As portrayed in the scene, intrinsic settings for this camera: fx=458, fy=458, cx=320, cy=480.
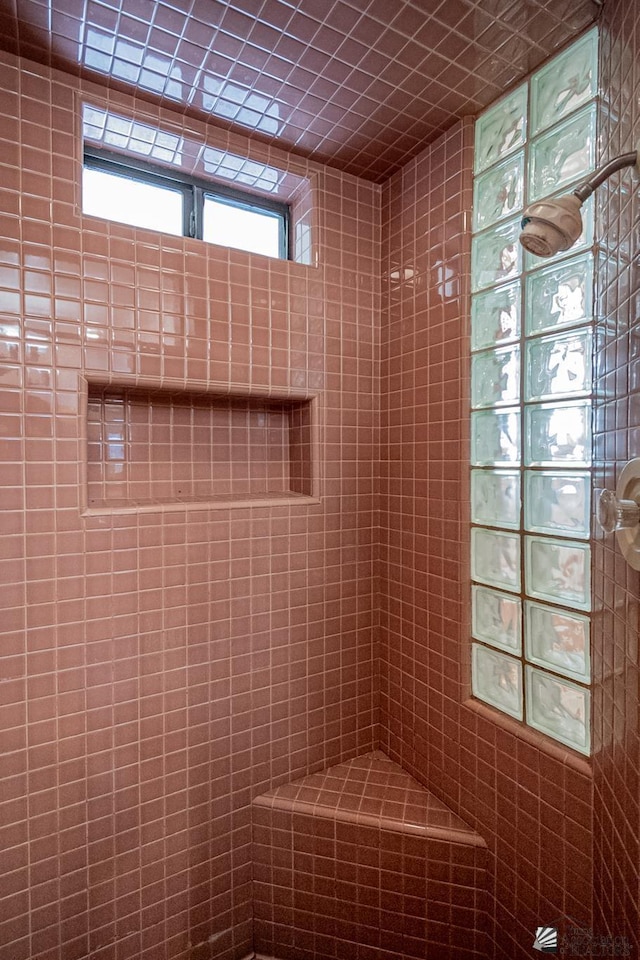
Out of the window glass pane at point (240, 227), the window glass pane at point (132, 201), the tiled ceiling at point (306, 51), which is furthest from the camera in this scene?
the window glass pane at point (240, 227)

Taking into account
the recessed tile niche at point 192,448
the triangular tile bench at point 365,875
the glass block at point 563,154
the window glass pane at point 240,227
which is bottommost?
the triangular tile bench at point 365,875

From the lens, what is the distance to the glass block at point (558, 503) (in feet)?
3.54

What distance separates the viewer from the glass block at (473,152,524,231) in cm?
123

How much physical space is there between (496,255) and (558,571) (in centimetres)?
88

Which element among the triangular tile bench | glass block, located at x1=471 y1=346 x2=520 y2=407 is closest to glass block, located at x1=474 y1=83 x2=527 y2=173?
glass block, located at x1=471 y1=346 x2=520 y2=407

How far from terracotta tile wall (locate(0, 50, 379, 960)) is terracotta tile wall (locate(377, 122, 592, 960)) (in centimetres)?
12

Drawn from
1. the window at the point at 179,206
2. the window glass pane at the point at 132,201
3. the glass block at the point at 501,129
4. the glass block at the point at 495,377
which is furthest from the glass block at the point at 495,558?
the window glass pane at the point at 132,201

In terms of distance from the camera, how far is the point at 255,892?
1479 mm

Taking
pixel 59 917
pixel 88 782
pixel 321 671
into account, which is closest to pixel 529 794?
pixel 321 671

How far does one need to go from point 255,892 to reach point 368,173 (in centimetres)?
245

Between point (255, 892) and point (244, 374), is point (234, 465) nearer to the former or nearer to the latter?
point (244, 374)

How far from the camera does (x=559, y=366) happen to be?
1127mm

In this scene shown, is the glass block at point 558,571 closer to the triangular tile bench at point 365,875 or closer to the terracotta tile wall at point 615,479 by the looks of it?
the terracotta tile wall at point 615,479

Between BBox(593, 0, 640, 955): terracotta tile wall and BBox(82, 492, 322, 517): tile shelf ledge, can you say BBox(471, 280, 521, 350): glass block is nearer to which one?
BBox(593, 0, 640, 955): terracotta tile wall
